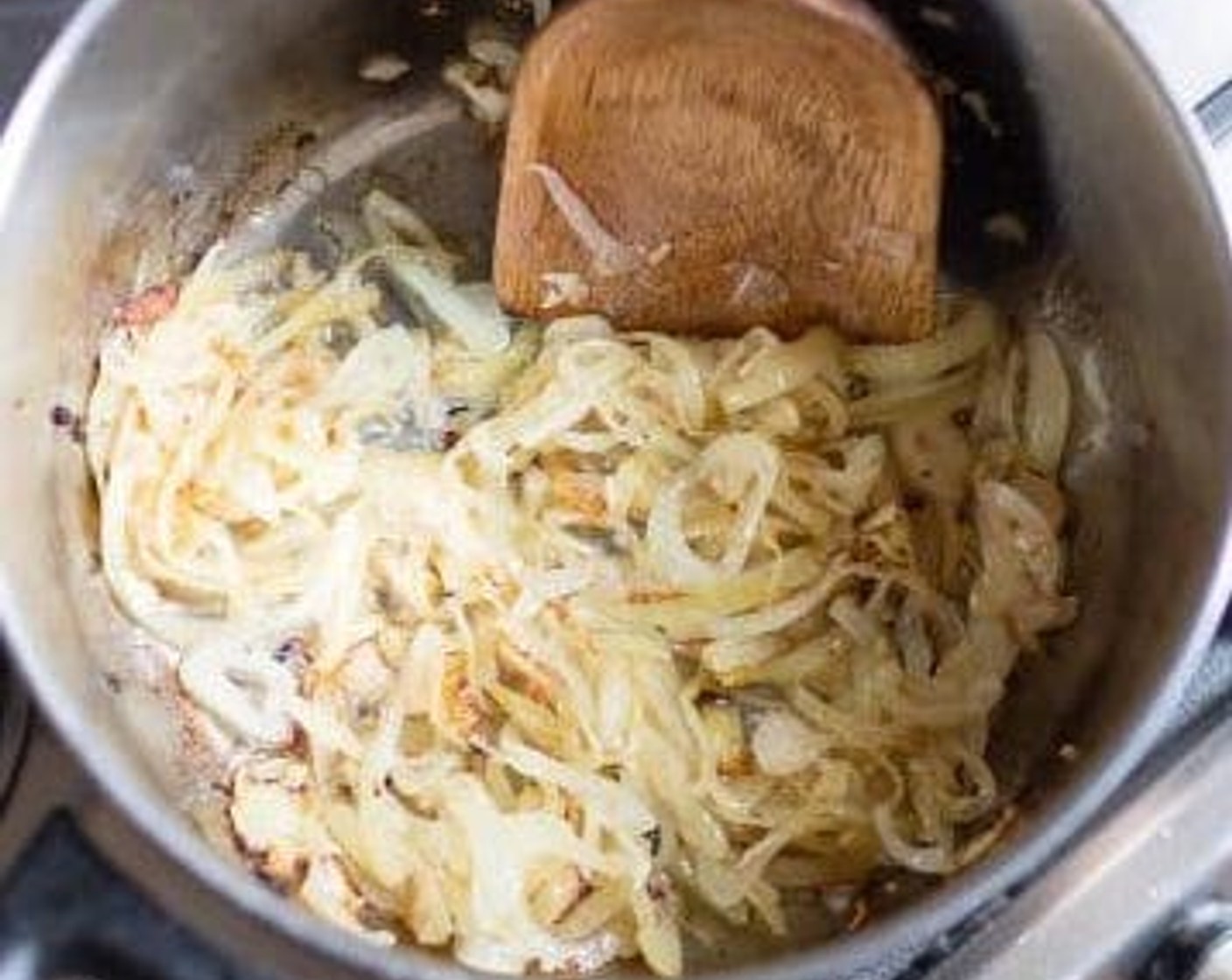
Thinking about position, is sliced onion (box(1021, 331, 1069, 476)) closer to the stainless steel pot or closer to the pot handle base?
the stainless steel pot

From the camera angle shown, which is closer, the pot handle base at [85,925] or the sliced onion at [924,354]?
the pot handle base at [85,925]

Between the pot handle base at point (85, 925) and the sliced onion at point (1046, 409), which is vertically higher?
the sliced onion at point (1046, 409)

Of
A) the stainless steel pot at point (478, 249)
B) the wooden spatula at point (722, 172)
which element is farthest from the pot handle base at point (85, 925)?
the wooden spatula at point (722, 172)

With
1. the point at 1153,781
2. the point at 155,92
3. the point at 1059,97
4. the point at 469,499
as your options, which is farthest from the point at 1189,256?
the point at 155,92

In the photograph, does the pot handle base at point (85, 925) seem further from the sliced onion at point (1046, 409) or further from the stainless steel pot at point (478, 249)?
the sliced onion at point (1046, 409)

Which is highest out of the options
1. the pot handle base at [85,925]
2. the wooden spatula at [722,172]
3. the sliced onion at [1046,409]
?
the wooden spatula at [722,172]

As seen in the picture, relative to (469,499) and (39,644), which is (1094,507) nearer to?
(469,499)
